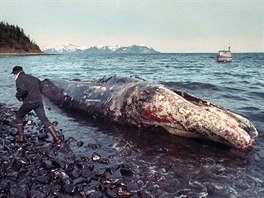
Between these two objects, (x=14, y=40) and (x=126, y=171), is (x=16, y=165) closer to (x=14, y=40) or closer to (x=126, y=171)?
(x=126, y=171)

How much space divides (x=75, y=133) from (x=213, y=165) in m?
4.01

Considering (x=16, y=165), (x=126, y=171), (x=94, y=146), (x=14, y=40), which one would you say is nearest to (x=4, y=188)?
(x=16, y=165)

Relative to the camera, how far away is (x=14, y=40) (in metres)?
108

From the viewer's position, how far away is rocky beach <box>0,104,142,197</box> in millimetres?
4855

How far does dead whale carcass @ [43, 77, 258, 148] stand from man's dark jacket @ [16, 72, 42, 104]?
2604 mm

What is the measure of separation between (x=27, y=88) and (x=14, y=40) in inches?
4391

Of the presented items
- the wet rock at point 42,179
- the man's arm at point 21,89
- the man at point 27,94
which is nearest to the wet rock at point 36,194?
the wet rock at point 42,179

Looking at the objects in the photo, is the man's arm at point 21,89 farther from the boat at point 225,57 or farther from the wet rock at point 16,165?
the boat at point 225,57

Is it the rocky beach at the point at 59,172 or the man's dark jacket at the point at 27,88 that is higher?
the man's dark jacket at the point at 27,88

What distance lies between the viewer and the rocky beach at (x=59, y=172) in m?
4.86

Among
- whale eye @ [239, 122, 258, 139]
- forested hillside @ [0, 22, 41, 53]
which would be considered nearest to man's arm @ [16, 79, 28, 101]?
whale eye @ [239, 122, 258, 139]

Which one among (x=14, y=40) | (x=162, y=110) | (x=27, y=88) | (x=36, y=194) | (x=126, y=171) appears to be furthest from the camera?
(x=14, y=40)

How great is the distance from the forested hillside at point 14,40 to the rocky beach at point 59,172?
334 ft

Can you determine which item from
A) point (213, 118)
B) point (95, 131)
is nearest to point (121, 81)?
point (95, 131)
